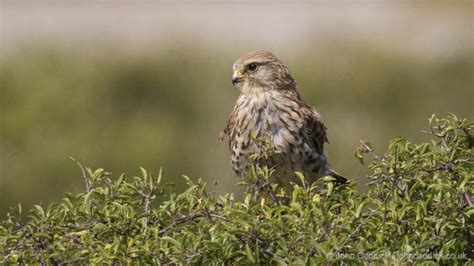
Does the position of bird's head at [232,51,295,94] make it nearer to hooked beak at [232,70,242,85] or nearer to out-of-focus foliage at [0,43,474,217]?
hooked beak at [232,70,242,85]

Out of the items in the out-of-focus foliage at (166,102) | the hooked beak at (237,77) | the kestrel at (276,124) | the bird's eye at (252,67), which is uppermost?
the bird's eye at (252,67)

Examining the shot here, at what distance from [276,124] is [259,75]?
0.55 metres

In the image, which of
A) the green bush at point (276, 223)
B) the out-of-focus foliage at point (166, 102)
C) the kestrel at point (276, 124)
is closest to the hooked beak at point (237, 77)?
the kestrel at point (276, 124)

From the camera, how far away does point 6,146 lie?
15.9 metres

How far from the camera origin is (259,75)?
7.62 meters

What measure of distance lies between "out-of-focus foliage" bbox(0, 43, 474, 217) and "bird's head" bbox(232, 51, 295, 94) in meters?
6.50

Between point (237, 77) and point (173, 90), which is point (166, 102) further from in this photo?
point (237, 77)

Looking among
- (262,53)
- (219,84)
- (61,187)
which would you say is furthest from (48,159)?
(262,53)

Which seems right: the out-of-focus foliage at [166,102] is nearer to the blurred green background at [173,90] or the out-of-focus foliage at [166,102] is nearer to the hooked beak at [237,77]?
the blurred green background at [173,90]

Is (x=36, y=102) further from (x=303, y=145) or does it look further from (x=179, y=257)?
(x=179, y=257)

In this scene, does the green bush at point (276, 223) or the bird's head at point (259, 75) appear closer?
the green bush at point (276, 223)

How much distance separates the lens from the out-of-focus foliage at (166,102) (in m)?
15.1

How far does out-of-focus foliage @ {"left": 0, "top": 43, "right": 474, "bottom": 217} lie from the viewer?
15070 mm

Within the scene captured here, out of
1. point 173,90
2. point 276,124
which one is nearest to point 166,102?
point 173,90
